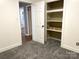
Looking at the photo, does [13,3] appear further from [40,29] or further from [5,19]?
[40,29]

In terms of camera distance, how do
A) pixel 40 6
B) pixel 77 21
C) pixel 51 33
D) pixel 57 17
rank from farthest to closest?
pixel 51 33 → pixel 57 17 → pixel 40 6 → pixel 77 21

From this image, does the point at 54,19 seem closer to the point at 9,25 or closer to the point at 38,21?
the point at 38,21

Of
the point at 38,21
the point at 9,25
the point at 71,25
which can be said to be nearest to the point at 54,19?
the point at 38,21

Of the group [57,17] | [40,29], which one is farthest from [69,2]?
[40,29]

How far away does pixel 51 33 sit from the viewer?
14.7 ft

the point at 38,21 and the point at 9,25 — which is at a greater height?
the point at 38,21

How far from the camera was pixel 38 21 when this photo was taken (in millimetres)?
3748

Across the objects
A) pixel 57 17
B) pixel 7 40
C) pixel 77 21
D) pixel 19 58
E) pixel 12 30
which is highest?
pixel 57 17

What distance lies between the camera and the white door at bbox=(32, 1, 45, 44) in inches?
140

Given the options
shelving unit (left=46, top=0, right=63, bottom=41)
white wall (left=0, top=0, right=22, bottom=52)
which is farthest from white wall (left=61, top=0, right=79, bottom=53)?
white wall (left=0, top=0, right=22, bottom=52)

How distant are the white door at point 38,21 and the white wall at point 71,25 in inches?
42.1

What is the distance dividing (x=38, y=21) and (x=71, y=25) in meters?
1.61

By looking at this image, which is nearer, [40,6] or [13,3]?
[13,3]

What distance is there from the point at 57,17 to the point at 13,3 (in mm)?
2319
